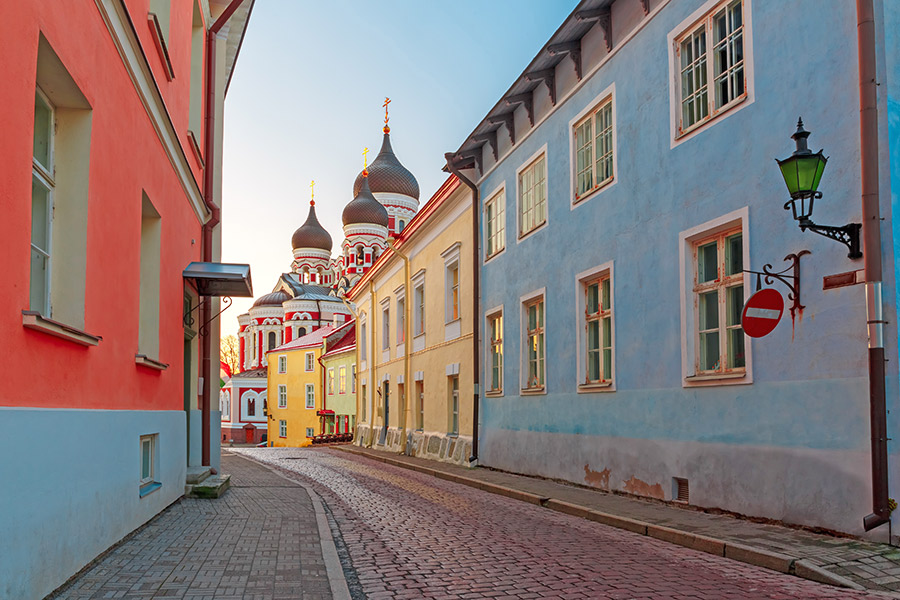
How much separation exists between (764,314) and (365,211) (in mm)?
68597

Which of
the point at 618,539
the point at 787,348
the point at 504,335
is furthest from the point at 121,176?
the point at 504,335

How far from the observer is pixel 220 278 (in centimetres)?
1203

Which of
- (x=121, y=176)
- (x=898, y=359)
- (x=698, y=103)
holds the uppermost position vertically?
(x=698, y=103)

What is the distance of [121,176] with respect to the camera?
779 cm

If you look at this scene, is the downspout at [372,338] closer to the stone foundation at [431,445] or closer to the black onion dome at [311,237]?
the stone foundation at [431,445]

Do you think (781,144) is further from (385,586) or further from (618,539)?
(385,586)

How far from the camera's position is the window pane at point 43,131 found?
6281 millimetres

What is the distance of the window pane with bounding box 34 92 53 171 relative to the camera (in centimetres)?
628

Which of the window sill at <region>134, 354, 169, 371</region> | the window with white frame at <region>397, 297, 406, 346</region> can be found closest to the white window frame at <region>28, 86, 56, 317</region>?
the window sill at <region>134, 354, 169, 371</region>

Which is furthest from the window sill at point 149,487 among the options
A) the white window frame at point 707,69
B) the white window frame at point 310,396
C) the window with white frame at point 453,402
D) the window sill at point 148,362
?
the white window frame at point 310,396

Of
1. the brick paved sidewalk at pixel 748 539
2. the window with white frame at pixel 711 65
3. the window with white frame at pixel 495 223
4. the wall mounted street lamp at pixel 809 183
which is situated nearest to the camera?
the brick paved sidewalk at pixel 748 539

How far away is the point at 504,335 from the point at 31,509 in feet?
42.6

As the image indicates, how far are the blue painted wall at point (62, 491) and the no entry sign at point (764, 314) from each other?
6.12m

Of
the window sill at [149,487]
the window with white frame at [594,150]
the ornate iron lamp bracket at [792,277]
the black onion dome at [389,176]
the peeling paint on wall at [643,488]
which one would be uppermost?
the black onion dome at [389,176]
